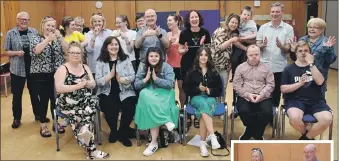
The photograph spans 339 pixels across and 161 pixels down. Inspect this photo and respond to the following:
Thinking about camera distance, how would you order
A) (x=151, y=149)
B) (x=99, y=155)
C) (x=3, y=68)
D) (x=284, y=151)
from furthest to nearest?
(x=3, y=68), (x=151, y=149), (x=99, y=155), (x=284, y=151)

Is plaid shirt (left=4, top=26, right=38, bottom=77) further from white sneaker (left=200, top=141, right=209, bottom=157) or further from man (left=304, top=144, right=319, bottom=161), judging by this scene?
man (left=304, top=144, right=319, bottom=161)

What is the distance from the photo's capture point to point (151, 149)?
10.3 feet

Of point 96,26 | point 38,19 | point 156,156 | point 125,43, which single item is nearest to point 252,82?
point 156,156

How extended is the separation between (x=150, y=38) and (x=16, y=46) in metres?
1.43

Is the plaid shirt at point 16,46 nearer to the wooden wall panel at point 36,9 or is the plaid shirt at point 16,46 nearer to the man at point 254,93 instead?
the man at point 254,93

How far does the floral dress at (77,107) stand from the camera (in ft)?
9.98

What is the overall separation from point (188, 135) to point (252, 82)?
891 mm

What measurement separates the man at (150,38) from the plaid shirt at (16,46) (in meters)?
1.16

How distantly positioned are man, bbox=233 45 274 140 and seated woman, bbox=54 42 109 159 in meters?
1.35

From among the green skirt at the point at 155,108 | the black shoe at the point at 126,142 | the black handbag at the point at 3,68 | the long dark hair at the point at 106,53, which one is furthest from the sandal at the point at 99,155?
the black handbag at the point at 3,68

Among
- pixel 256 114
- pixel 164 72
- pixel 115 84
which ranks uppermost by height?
pixel 164 72

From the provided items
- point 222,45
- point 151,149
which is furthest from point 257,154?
point 222,45

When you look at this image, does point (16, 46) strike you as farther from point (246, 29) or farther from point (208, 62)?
point (246, 29)

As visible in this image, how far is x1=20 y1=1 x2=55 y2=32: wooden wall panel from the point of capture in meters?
6.99
